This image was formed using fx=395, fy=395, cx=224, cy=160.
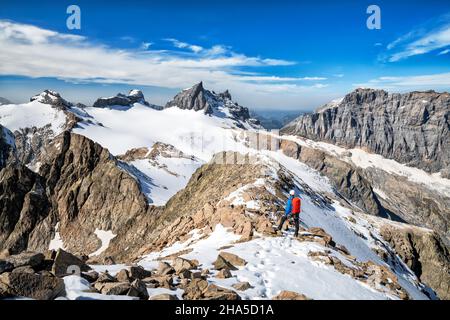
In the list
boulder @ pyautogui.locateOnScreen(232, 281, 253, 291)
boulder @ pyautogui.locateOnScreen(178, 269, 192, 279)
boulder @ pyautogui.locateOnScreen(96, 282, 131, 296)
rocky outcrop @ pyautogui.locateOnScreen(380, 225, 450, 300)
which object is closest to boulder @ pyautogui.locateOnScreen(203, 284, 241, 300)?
boulder @ pyautogui.locateOnScreen(232, 281, 253, 291)

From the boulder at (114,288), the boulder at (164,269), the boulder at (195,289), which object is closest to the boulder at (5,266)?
the boulder at (114,288)

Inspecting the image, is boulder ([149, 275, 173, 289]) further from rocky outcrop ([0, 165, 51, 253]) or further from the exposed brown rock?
rocky outcrop ([0, 165, 51, 253])

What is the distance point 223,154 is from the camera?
59.8 metres

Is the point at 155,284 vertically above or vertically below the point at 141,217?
above

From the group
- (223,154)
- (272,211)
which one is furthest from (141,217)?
(272,211)

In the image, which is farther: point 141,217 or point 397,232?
point 141,217

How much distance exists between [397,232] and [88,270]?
67.1 meters

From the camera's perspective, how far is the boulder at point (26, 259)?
1436cm

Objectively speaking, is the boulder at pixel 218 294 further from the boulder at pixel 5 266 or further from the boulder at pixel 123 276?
the boulder at pixel 5 266

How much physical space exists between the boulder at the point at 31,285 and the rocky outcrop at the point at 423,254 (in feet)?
208

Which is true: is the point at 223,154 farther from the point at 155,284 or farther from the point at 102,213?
the point at 102,213

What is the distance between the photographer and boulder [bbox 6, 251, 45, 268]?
47.1 feet
